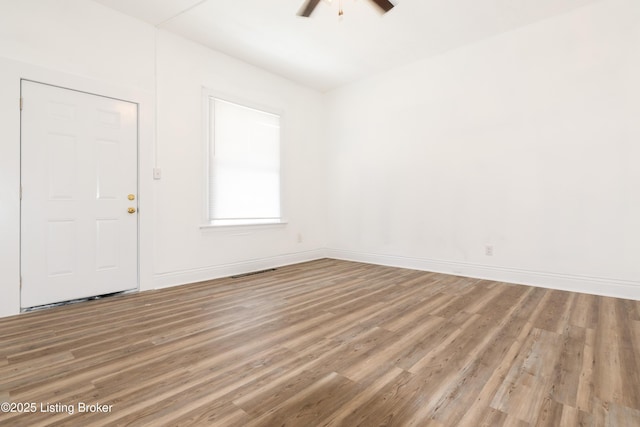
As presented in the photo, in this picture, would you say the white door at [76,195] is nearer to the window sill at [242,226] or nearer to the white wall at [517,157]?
the window sill at [242,226]

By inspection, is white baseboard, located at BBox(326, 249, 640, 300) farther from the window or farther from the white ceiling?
the white ceiling

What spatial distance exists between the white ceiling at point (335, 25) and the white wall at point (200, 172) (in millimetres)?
269

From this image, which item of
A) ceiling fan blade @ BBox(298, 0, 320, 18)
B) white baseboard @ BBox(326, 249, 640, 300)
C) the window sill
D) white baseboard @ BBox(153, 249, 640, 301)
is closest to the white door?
white baseboard @ BBox(153, 249, 640, 301)

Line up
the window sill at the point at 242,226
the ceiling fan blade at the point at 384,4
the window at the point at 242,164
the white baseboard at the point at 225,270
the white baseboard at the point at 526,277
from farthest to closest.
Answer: the window at the point at 242,164, the window sill at the point at 242,226, the white baseboard at the point at 225,270, the white baseboard at the point at 526,277, the ceiling fan blade at the point at 384,4

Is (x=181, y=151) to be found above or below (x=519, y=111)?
below

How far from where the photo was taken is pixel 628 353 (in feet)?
6.60

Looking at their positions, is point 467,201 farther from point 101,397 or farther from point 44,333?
point 44,333

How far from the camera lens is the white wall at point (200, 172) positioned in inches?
147

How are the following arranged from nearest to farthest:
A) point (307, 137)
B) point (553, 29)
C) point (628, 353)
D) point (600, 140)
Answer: point (628, 353) → point (600, 140) → point (553, 29) → point (307, 137)

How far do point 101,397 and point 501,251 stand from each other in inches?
162

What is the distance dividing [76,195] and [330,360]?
9.52 ft

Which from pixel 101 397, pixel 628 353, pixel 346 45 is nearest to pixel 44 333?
pixel 101 397

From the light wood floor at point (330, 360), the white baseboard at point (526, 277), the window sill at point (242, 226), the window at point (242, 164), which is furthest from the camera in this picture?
the window at point (242, 164)

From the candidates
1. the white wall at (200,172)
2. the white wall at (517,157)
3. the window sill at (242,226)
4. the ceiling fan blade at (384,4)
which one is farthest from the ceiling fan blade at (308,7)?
the window sill at (242,226)
